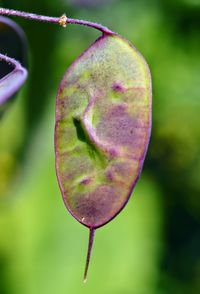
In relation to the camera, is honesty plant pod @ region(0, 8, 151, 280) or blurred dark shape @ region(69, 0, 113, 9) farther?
blurred dark shape @ region(69, 0, 113, 9)

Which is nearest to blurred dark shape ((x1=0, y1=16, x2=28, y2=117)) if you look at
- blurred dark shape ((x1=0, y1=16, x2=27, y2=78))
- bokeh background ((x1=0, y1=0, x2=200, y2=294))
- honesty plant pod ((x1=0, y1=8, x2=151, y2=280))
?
blurred dark shape ((x1=0, y1=16, x2=27, y2=78))

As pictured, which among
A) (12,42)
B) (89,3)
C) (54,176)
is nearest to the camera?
(12,42)

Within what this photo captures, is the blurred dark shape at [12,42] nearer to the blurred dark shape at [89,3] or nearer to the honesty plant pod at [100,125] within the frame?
the honesty plant pod at [100,125]

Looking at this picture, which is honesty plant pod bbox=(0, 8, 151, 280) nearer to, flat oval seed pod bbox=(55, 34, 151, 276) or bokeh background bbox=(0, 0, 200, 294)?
flat oval seed pod bbox=(55, 34, 151, 276)

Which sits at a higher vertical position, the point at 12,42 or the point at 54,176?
the point at 12,42

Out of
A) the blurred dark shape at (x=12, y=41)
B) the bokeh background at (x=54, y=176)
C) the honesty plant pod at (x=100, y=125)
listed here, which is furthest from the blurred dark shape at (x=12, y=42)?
the bokeh background at (x=54, y=176)

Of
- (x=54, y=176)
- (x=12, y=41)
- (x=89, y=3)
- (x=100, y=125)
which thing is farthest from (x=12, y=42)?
(x=54, y=176)

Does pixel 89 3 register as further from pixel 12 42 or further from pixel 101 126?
pixel 101 126
